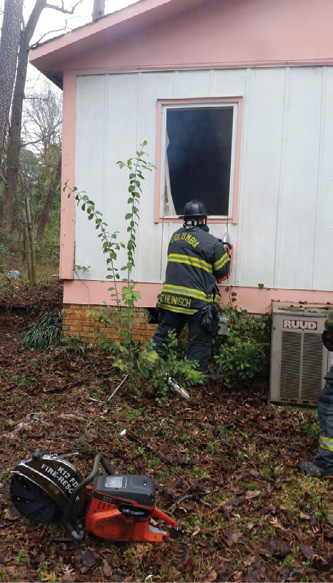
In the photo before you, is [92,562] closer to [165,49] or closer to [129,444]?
[129,444]

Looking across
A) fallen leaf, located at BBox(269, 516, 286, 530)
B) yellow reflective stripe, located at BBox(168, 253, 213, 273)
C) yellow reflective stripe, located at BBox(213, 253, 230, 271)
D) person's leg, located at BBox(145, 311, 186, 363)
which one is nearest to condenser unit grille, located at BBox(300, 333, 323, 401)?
yellow reflective stripe, located at BBox(213, 253, 230, 271)

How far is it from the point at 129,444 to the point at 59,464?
1.23 metres

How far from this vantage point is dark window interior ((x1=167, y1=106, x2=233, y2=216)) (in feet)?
19.4

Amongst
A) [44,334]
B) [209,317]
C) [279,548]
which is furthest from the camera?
[44,334]

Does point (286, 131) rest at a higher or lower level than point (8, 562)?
higher

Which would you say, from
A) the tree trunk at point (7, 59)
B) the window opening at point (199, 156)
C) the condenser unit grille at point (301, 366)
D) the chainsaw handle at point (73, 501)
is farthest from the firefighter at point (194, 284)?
the tree trunk at point (7, 59)

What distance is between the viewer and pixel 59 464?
8.76 feet

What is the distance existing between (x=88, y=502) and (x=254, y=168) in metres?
4.43

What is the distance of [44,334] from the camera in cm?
667

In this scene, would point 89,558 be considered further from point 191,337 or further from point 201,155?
point 201,155

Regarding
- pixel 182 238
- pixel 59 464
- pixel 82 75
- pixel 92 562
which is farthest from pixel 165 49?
pixel 92 562

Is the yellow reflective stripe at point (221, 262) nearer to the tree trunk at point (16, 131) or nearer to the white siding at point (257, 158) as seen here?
the white siding at point (257, 158)

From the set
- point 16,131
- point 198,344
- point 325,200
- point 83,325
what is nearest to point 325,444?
point 198,344

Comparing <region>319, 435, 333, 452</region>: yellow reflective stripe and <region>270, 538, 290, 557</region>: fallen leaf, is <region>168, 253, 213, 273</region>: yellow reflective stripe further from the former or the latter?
<region>270, 538, 290, 557</region>: fallen leaf
